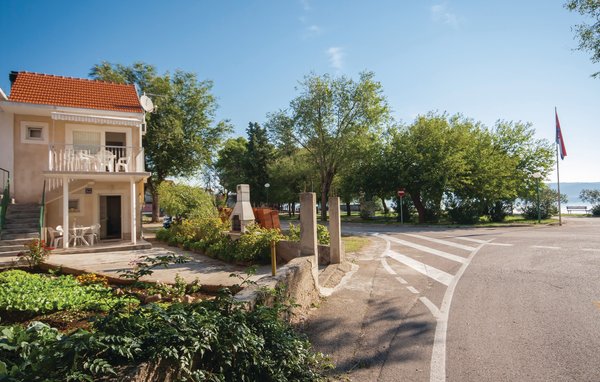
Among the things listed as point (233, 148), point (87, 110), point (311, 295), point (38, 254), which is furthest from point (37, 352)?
point (233, 148)

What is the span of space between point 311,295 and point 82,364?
4.56m

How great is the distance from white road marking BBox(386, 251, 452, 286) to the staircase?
12.3 metres

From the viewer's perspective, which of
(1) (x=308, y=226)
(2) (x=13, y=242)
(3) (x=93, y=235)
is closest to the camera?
(1) (x=308, y=226)

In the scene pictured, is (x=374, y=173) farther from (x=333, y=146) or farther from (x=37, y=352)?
(x=37, y=352)

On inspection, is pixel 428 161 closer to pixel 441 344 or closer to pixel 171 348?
pixel 441 344

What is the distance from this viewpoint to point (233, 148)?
164 ft

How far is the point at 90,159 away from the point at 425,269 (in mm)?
14312

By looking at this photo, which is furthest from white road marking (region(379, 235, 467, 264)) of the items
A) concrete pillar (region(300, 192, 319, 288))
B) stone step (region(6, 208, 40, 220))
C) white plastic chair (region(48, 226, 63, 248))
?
stone step (region(6, 208, 40, 220))

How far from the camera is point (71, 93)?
16.4m

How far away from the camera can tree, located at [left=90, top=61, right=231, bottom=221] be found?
25516 mm

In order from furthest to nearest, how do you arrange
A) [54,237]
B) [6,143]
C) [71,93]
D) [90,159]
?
1. [71,93]
2. [90,159]
3. [6,143]
4. [54,237]

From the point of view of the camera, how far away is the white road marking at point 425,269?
7845mm

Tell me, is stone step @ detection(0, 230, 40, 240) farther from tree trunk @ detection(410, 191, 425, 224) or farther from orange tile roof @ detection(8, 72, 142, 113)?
tree trunk @ detection(410, 191, 425, 224)

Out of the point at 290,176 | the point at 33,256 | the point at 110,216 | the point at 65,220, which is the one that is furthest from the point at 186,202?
the point at 290,176
